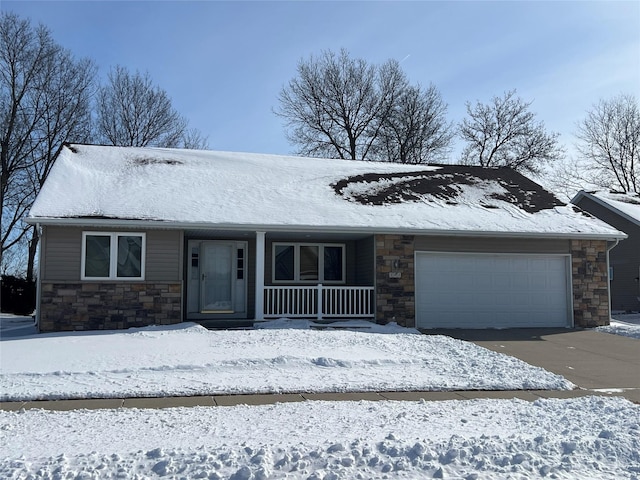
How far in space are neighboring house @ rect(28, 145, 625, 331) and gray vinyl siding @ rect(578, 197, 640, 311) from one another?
7.46m

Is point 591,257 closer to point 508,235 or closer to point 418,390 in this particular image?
point 508,235

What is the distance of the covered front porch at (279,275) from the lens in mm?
14273

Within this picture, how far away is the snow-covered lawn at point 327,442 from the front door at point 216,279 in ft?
28.4

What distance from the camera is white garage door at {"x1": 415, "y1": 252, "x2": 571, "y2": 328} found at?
14508mm

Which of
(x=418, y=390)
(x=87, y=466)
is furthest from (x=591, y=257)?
(x=87, y=466)

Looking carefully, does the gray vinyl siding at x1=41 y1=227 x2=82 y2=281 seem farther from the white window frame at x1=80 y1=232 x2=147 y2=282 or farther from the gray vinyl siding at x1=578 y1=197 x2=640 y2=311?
the gray vinyl siding at x1=578 y1=197 x2=640 y2=311

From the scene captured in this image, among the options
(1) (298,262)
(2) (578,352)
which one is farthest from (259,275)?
(2) (578,352)

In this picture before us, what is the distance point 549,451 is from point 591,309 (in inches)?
448

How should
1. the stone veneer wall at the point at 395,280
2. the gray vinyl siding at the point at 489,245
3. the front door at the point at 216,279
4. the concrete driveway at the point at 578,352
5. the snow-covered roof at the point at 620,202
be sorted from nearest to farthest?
the concrete driveway at the point at 578,352 < the stone veneer wall at the point at 395,280 < the gray vinyl siding at the point at 489,245 < the front door at the point at 216,279 < the snow-covered roof at the point at 620,202

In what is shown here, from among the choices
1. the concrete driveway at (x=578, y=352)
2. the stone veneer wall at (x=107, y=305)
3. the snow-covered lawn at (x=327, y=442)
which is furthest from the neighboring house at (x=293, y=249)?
the snow-covered lawn at (x=327, y=442)

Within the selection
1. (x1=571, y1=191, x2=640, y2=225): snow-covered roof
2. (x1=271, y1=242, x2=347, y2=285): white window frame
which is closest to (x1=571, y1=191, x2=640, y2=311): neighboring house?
(x1=571, y1=191, x2=640, y2=225): snow-covered roof

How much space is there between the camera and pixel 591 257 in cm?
1530

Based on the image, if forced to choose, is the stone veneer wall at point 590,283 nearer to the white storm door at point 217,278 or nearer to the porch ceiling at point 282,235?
the porch ceiling at point 282,235

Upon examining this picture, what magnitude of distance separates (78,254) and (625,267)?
1991 centimetres
